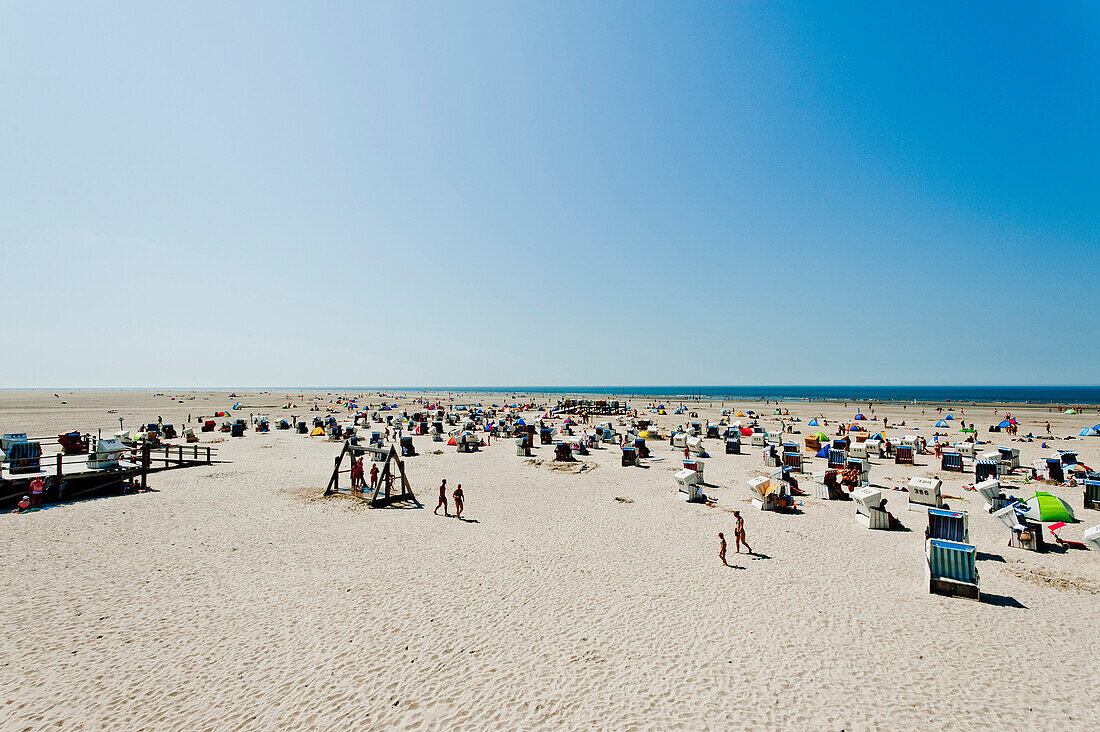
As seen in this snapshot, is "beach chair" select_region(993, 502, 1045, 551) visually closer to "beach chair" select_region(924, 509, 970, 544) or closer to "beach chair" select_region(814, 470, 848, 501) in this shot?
"beach chair" select_region(924, 509, 970, 544)

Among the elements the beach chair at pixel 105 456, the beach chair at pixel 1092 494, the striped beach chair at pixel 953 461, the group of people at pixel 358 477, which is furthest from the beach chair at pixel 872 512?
the beach chair at pixel 105 456

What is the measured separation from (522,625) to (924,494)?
701 inches

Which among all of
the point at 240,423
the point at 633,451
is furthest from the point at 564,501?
the point at 240,423

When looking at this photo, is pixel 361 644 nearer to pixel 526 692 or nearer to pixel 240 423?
pixel 526 692

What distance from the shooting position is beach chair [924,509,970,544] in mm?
13422

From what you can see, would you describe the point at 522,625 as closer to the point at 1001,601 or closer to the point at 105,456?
the point at 1001,601

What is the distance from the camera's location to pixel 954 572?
36.8 ft

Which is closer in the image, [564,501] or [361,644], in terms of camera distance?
[361,644]

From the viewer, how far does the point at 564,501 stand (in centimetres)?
2039

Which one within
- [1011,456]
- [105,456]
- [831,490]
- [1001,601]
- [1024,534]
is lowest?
[1001,601]

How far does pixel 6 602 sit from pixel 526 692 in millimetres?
12091

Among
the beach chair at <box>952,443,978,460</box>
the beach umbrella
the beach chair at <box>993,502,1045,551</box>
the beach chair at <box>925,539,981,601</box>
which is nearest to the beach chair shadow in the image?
the beach chair at <box>925,539,981,601</box>

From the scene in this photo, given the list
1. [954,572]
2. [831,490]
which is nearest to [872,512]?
[831,490]

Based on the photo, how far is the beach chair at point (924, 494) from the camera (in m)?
18.1
